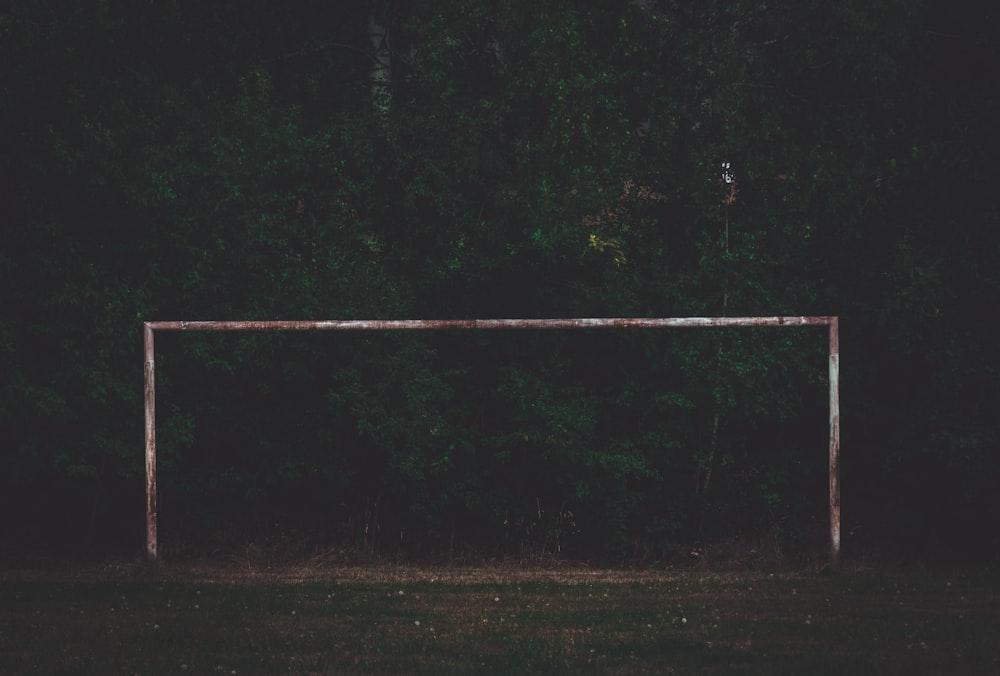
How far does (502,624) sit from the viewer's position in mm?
10938

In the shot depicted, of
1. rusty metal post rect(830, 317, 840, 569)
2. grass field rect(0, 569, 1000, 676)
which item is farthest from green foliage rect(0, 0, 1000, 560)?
grass field rect(0, 569, 1000, 676)

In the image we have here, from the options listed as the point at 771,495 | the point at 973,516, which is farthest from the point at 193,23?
the point at 973,516

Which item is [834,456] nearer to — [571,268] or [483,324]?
[483,324]

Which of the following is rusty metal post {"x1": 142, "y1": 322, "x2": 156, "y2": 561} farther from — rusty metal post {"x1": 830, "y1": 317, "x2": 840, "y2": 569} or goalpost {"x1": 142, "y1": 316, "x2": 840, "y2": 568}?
rusty metal post {"x1": 830, "y1": 317, "x2": 840, "y2": 569}

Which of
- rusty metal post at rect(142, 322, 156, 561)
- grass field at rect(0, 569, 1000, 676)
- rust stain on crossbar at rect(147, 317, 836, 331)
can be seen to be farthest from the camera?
rust stain on crossbar at rect(147, 317, 836, 331)

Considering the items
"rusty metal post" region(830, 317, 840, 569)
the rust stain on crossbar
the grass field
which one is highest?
the rust stain on crossbar

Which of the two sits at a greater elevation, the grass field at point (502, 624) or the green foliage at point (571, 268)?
the green foliage at point (571, 268)

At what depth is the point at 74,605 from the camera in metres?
12.1

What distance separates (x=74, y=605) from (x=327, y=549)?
6.87 m

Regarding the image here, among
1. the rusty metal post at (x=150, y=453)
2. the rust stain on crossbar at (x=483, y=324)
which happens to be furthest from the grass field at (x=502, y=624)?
the rust stain on crossbar at (x=483, y=324)

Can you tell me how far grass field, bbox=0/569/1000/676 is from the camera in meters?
9.34

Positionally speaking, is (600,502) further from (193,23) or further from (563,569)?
(193,23)

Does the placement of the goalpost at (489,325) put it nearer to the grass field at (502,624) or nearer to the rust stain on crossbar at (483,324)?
the rust stain on crossbar at (483,324)

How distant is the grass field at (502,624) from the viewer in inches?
368
